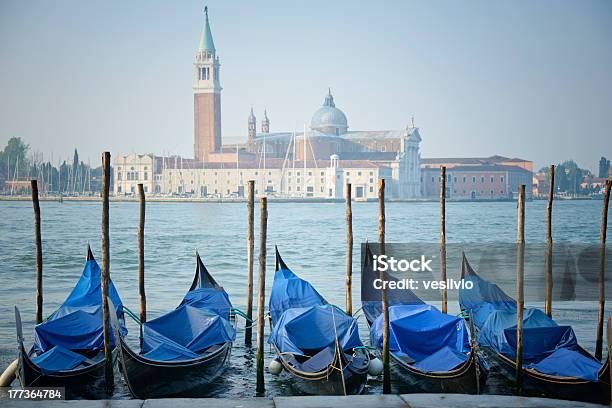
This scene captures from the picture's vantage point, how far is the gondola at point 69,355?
4.39 m

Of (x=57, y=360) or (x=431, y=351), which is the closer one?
(x=57, y=360)

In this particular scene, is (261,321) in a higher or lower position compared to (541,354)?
higher

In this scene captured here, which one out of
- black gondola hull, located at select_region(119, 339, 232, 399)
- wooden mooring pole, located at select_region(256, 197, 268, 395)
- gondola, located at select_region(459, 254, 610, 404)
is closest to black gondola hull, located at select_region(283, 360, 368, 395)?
wooden mooring pole, located at select_region(256, 197, 268, 395)

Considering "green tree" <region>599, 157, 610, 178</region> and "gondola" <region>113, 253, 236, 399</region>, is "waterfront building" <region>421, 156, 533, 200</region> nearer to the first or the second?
"green tree" <region>599, 157, 610, 178</region>

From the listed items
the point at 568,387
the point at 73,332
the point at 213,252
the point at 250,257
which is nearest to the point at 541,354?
the point at 568,387

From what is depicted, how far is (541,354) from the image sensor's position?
15.6 feet

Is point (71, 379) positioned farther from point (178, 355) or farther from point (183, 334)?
point (183, 334)

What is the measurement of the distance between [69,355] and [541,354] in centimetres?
254

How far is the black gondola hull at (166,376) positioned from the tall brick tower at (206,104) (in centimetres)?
4163

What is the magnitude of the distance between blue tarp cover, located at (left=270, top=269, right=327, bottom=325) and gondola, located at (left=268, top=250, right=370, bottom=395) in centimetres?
78

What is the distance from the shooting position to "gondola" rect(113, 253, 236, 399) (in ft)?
14.6

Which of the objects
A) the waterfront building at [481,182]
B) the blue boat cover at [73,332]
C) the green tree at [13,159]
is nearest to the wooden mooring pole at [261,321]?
the blue boat cover at [73,332]

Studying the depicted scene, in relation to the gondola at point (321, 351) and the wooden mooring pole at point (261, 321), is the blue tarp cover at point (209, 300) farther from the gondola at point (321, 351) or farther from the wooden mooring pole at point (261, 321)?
the wooden mooring pole at point (261, 321)

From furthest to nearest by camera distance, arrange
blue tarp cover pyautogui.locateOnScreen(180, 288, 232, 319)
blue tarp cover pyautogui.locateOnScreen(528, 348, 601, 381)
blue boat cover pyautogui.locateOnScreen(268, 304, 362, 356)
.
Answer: blue tarp cover pyautogui.locateOnScreen(180, 288, 232, 319) → blue boat cover pyautogui.locateOnScreen(268, 304, 362, 356) → blue tarp cover pyautogui.locateOnScreen(528, 348, 601, 381)
